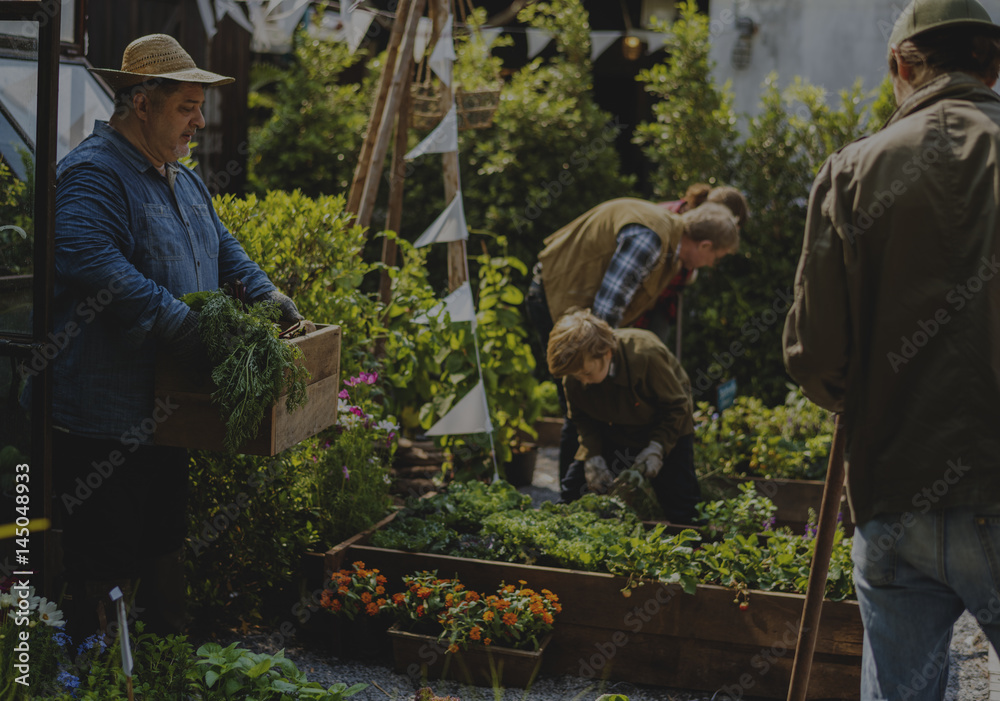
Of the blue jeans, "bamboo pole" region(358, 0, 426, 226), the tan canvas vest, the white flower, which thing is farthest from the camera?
"bamboo pole" region(358, 0, 426, 226)

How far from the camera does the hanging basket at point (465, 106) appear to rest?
17.4ft

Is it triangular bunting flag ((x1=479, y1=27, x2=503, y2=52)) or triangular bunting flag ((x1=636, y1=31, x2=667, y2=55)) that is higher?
triangular bunting flag ((x1=636, y1=31, x2=667, y2=55))

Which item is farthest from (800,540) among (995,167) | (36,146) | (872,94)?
(872,94)

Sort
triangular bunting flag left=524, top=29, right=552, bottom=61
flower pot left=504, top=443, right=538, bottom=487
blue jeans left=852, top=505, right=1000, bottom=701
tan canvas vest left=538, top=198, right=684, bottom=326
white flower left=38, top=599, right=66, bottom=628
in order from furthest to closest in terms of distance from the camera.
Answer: triangular bunting flag left=524, top=29, right=552, bottom=61 < flower pot left=504, top=443, right=538, bottom=487 < tan canvas vest left=538, top=198, right=684, bottom=326 < white flower left=38, top=599, right=66, bottom=628 < blue jeans left=852, top=505, right=1000, bottom=701

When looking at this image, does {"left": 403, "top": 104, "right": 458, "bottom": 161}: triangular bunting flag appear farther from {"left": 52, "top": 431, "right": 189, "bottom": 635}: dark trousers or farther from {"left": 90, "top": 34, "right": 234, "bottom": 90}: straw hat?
{"left": 52, "top": 431, "right": 189, "bottom": 635}: dark trousers

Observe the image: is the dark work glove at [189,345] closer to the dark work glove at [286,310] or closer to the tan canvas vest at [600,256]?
the dark work glove at [286,310]

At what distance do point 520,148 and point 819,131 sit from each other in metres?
2.26

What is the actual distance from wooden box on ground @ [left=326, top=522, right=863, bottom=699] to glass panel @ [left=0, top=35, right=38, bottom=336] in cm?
169

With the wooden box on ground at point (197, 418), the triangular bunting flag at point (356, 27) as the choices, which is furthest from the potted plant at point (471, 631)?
the triangular bunting flag at point (356, 27)

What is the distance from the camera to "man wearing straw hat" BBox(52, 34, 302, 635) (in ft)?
8.07

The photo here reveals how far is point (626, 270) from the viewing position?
4133 millimetres

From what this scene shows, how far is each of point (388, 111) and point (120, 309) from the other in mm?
2547

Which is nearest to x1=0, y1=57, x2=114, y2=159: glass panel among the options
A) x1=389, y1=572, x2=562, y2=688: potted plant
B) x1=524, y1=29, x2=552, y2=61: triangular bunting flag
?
x1=389, y1=572, x2=562, y2=688: potted plant

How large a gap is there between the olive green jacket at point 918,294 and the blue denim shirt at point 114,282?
1.66 meters
